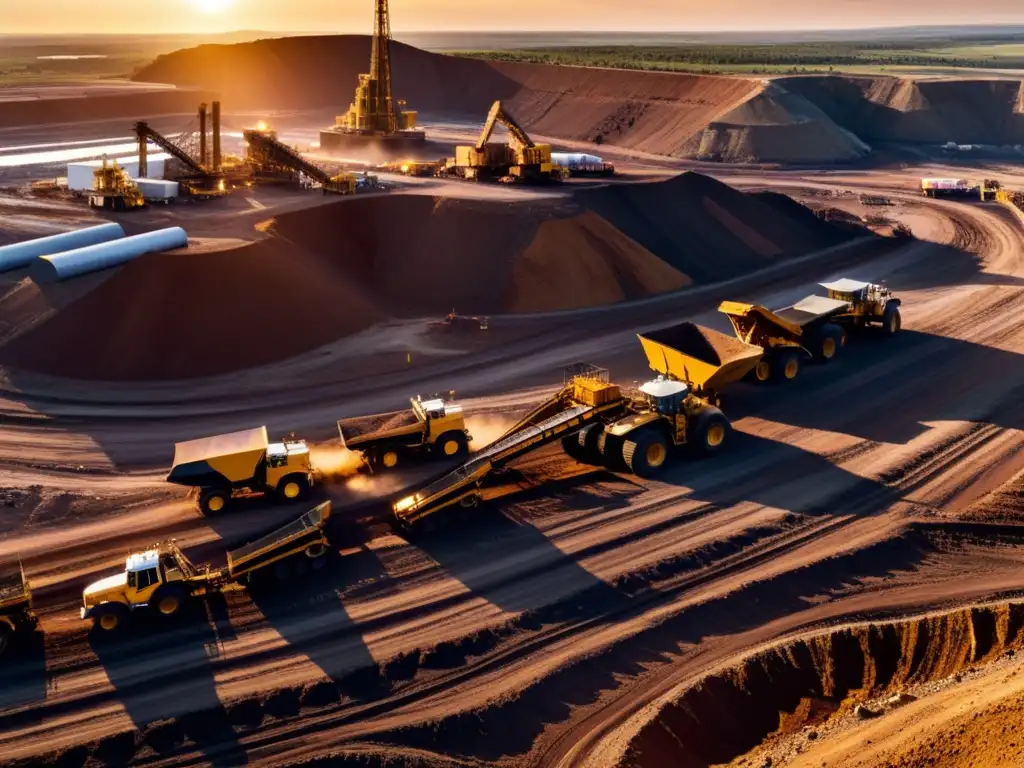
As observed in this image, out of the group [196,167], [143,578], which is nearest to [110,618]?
[143,578]

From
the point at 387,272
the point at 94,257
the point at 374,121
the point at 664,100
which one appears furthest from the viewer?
the point at 664,100

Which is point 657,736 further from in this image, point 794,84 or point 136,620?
point 794,84

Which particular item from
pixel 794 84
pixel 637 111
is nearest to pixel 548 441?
pixel 637 111

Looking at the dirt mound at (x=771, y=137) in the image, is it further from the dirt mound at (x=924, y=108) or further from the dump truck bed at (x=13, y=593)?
the dump truck bed at (x=13, y=593)

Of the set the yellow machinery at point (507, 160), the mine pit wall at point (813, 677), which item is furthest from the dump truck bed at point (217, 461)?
the yellow machinery at point (507, 160)

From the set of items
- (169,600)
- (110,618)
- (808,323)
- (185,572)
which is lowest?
(110,618)

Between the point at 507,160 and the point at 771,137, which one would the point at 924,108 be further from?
the point at 507,160

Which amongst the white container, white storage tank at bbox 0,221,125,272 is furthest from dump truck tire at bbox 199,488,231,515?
the white container
